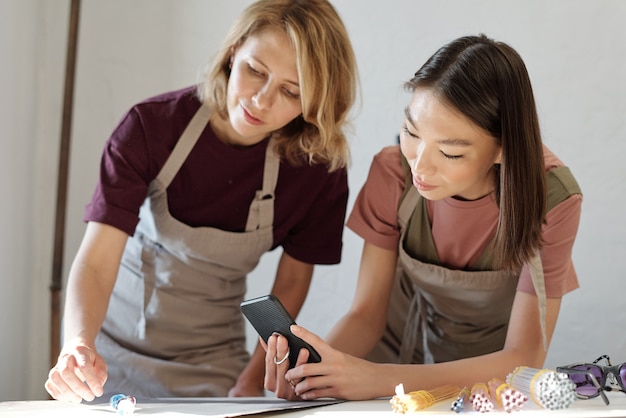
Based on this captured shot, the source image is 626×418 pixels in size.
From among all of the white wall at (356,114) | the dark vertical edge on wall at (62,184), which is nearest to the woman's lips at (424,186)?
the white wall at (356,114)

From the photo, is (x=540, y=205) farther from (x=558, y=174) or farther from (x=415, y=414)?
(x=415, y=414)

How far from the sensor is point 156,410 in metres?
1.08

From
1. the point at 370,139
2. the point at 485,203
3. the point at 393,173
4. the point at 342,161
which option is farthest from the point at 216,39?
the point at 485,203

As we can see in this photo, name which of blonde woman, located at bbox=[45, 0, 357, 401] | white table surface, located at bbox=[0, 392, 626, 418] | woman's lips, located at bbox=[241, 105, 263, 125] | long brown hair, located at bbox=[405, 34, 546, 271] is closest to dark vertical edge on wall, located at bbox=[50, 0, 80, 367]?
blonde woman, located at bbox=[45, 0, 357, 401]

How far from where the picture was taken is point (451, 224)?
56.6 inches

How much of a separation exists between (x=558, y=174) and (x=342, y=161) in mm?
404

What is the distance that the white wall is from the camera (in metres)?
1.78

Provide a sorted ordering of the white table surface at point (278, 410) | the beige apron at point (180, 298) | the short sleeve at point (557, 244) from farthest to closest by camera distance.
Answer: the beige apron at point (180, 298) → the short sleeve at point (557, 244) → the white table surface at point (278, 410)

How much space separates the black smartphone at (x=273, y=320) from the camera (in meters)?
1.13

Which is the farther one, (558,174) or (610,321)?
(610,321)

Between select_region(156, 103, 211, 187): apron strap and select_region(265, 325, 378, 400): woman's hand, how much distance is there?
17.6 inches

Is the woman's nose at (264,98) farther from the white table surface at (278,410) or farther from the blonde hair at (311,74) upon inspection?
the white table surface at (278,410)

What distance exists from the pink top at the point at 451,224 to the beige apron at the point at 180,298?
0.67 feet

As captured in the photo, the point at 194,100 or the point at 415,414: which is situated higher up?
the point at 194,100
